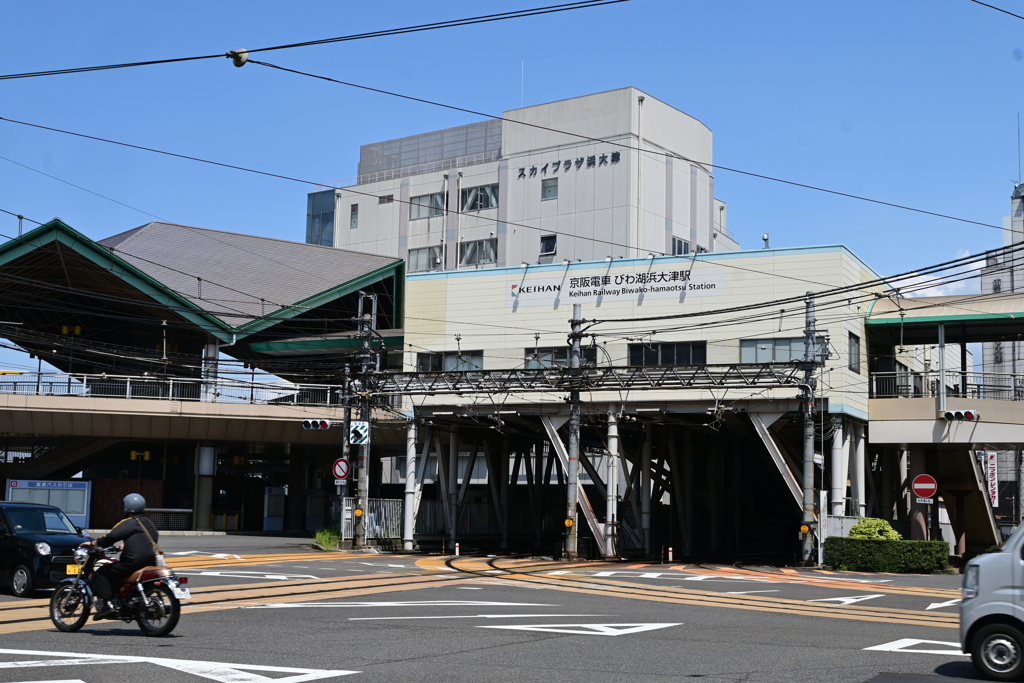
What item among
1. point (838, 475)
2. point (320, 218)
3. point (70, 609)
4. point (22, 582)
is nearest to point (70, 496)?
point (22, 582)

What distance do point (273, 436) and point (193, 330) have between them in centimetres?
682

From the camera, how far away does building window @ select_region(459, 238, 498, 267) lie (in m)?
73.3

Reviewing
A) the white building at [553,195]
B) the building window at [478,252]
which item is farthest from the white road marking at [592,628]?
the building window at [478,252]

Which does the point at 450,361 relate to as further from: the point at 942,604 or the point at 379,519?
the point at 942,604

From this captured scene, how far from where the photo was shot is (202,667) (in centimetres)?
1035

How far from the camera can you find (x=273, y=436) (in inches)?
1956

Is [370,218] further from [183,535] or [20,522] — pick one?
[20,522]

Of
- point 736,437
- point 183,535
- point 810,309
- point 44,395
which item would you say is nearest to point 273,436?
→ point 183,535

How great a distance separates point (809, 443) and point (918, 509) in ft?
33.4

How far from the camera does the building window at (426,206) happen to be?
252 feet

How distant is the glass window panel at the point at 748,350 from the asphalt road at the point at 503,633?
13.4m

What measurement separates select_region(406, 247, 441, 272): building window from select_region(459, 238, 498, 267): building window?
7.19 ft

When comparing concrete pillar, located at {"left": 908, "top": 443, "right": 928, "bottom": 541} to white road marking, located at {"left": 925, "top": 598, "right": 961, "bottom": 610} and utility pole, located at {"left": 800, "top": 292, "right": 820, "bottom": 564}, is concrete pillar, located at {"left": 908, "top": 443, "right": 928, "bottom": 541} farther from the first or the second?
white road marking, located at {"left": 925, "top": 598, "right": 961, "bottom": 610}

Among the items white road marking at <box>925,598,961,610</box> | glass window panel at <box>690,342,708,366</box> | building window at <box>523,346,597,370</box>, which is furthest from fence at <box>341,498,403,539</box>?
white road marking at <box>925,598,961,610</box>
